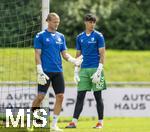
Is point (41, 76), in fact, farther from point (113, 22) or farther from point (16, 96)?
point (113, 22)

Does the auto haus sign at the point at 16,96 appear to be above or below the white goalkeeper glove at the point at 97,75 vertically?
below

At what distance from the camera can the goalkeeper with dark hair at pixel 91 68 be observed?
14641 mm

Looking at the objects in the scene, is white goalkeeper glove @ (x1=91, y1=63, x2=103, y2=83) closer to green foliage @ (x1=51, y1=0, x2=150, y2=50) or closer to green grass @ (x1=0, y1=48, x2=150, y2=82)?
green grass @ (x1=0, y1=48, x2=150, y2=82)

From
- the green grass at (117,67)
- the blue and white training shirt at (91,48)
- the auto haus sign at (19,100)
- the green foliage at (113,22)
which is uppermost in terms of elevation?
the blue and white training shirt at (91,48)

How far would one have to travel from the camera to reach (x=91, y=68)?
1480 centimetres

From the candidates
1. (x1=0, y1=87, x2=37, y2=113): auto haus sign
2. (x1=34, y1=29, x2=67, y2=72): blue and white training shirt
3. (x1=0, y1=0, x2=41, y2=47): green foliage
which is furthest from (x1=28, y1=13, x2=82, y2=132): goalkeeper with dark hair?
(x1=0, y1=87, x2=37, y2=113): auto haus sign

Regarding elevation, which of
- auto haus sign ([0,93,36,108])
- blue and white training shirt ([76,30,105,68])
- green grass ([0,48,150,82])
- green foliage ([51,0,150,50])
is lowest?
green grass ([0,48,150,82])

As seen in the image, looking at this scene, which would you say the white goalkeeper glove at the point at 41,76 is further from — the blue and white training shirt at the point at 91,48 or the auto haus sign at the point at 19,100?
the auto haus sign at the point at 19,100

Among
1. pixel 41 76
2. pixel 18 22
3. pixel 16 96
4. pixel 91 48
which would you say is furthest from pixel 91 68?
pixel 16 96

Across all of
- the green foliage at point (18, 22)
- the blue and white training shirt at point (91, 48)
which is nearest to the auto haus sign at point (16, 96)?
the green foliage at point (18, 22)

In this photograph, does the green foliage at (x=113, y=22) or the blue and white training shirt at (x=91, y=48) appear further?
the green foliage at (x=113, y=22)

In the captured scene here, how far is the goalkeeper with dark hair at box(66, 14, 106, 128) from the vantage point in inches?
576

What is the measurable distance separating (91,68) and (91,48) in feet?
1.23

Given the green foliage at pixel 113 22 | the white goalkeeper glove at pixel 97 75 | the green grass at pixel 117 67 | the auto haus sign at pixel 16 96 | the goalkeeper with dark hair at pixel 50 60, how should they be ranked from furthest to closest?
the green foliage at pixel 113 22 → the green grass at pixel 117 67 → the auto haus sign at pixel 16 96 → the white goalkeeper glove at pixel 97 75 → the goalkeeper with dark hair at pixel 50 60
